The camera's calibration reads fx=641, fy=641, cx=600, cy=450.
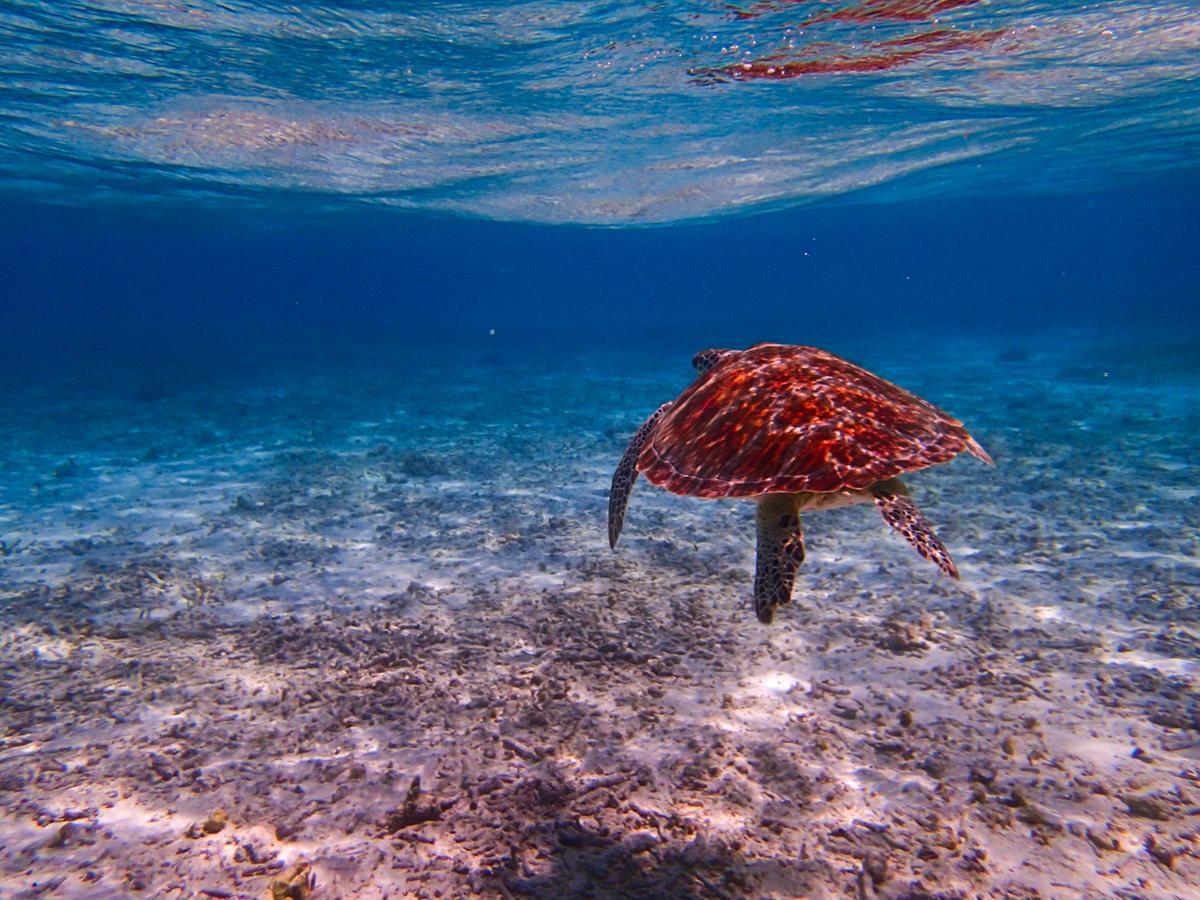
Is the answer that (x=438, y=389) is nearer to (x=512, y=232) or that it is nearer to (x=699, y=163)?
(x=699, y=163)

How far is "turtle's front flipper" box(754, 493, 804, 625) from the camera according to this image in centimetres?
404

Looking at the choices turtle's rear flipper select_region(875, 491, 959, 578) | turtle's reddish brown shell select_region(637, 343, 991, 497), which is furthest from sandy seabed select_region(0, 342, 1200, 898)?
turtle's reddish brown shell select_region(637, 343, 991, 497)

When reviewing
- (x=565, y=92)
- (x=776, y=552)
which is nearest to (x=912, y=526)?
(x=776, y=552)

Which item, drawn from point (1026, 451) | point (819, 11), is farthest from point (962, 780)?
point (819, 11)

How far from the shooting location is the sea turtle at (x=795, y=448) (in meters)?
4.07

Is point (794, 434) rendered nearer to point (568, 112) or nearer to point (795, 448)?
point (795, 448)

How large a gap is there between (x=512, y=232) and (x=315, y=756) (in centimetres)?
5085

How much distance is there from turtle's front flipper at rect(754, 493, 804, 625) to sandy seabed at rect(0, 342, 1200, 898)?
50.8 inches

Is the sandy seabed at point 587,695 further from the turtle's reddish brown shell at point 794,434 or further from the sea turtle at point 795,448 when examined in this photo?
the turtle's reddish brown shell at point 794,434

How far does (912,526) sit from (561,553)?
5029 mm

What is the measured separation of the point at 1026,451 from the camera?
42.2 ft

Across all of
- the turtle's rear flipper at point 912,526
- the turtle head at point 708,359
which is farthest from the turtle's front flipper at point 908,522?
the turtle head at point 708,359

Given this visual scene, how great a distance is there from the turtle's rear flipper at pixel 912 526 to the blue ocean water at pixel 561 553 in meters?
1.66

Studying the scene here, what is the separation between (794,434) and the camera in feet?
14.4
